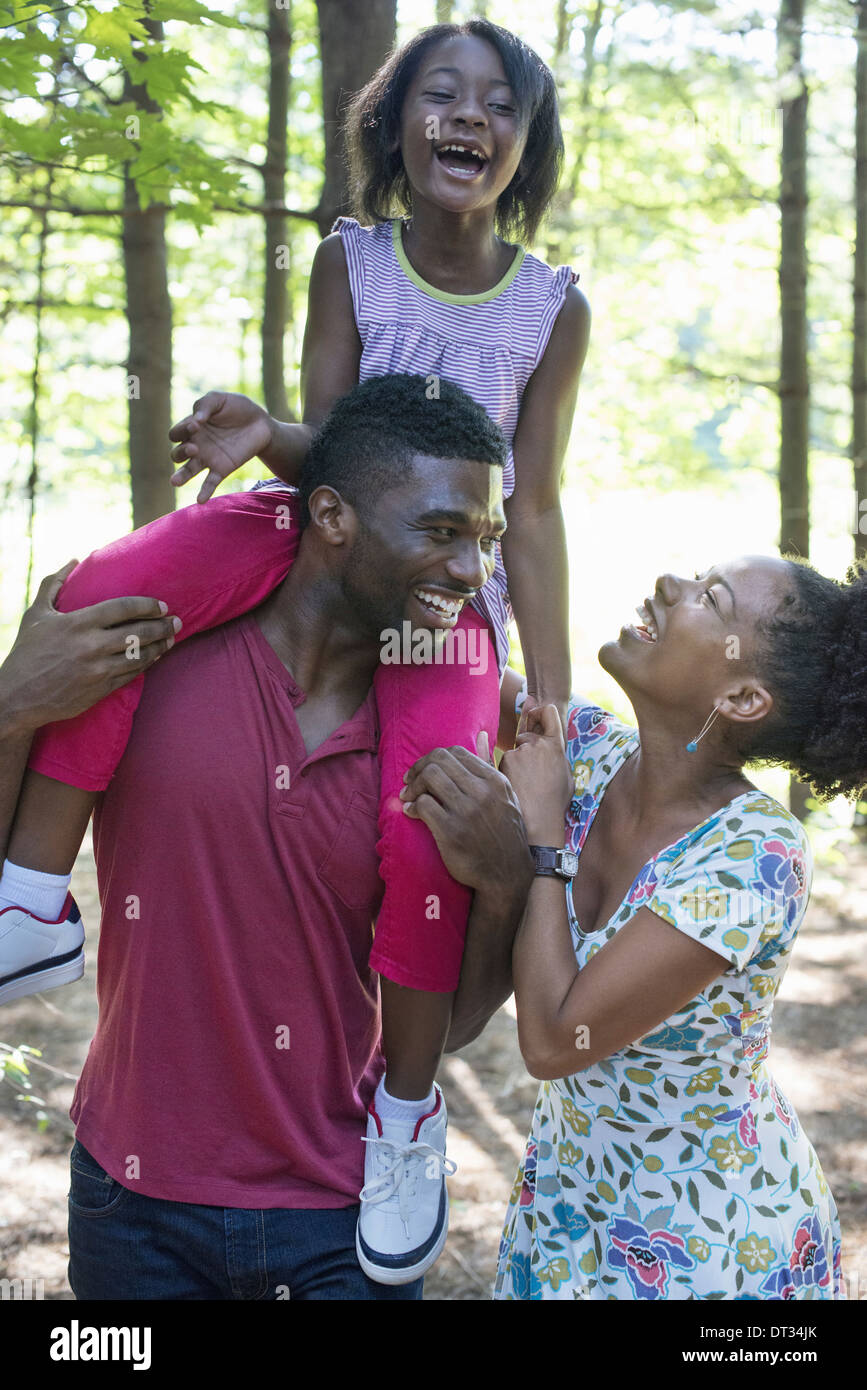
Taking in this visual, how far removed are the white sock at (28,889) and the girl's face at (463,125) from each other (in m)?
1.70

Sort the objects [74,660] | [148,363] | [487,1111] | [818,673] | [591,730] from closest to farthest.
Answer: [74,660] → [818,673] → [591,730] → [487,1111] → [148,363]

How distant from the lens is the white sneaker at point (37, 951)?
7.23 feet

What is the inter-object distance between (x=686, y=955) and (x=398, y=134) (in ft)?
6.80

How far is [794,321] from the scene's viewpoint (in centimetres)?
754

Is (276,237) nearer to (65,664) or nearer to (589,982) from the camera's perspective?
(65,664)

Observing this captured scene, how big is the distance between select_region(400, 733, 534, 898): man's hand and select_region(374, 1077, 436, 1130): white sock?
1.41ft

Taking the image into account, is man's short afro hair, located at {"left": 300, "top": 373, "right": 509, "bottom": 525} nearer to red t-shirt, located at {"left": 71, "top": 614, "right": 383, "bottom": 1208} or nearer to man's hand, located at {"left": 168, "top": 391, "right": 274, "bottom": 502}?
man's hand, located at {"left": 168, "top": 391, "right": 274, "bottom": 502}

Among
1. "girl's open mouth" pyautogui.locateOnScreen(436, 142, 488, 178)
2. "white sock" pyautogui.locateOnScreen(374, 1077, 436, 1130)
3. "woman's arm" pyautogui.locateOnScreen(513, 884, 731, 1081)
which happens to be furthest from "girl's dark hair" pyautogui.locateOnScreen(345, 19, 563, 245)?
"white sock" pyautogui.locateOnScreen(374, 1077, 436, 1130)

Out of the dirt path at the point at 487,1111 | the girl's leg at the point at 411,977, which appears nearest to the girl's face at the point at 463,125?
the girl's leg at the point at 411,977

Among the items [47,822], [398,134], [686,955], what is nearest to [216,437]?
[47,822]

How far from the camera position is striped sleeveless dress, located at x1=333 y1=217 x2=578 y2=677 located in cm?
285

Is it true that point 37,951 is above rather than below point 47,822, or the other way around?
below

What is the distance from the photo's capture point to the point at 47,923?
224 centimetres

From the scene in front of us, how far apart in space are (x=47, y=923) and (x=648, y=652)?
1.23 meters
